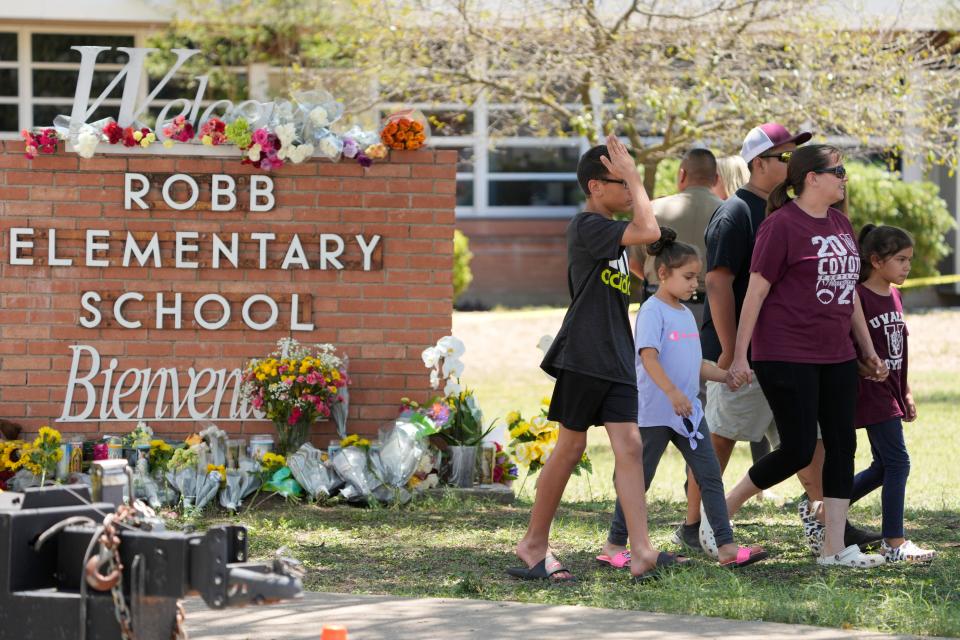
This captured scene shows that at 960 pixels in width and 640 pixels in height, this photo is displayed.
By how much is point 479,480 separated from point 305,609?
9.40 feet

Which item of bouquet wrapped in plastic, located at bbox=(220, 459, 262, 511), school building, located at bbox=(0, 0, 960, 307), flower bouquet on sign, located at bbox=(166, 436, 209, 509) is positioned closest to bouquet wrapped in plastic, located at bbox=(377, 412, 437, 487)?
bouquet wrapped in plastic, located at bbox=(220, 459, 262, 511)

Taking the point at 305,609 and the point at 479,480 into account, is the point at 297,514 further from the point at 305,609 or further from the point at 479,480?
the point at 305,609

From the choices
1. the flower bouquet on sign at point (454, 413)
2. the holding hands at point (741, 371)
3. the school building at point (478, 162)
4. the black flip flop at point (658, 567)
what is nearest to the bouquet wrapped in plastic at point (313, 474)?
the flower bouquet on sign at point (454, 413)

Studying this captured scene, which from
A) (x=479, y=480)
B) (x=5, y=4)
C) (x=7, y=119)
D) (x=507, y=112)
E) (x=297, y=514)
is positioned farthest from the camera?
(x=7, y=119)

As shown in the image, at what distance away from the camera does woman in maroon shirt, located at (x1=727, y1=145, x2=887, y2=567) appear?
5664 millimetres

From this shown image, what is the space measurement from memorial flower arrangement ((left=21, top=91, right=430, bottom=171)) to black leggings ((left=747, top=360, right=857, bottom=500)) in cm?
290

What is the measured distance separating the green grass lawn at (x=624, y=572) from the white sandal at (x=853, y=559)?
0.04m

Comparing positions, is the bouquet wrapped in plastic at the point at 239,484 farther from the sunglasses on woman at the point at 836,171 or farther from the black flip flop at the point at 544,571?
the sunglasses on woman at the point at 836,171

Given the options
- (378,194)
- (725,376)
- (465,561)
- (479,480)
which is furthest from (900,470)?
(378,194)

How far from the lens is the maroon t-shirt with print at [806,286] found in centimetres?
566

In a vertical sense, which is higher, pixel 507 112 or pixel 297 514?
pixel 507 112

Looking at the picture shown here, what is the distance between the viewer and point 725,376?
5.84 metres

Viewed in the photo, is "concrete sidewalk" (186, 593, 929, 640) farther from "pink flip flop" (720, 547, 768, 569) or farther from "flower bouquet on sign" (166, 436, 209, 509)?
"flower bouquet on sign" (166, 436, 209, 509)

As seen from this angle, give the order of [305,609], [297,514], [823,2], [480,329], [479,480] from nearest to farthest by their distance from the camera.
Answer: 1. [305,609]
2. [297,514]
3. [479,480]
4. [823,2]
5. [480,329]
